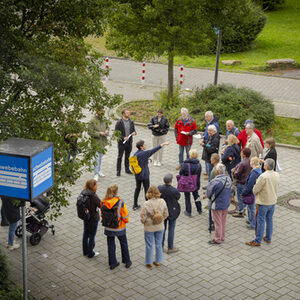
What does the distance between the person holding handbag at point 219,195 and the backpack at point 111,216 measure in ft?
6.77

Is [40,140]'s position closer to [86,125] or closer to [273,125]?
[86,125]

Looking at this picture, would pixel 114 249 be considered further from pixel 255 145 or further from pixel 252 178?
pixel 255 145

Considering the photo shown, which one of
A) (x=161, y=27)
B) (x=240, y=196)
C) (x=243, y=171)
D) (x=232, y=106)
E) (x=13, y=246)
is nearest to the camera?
(x=13, y=246)

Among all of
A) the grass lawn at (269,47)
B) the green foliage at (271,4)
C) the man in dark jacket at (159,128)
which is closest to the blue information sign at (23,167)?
the man in dark jacket at (159,128)

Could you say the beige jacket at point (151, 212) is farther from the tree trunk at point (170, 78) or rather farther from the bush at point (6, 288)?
the tree trunk at point (170, 78)

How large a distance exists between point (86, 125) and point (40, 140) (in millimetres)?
1579

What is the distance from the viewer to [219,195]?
10.6 metres

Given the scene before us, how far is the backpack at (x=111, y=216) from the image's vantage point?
9609mm

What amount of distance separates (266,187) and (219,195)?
906 millimetres

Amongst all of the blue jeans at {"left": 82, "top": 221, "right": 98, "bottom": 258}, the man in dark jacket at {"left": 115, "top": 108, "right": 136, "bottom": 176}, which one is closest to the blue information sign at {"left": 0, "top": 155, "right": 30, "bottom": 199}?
the blue jeans at {"left": 82, "top": 221, "right": 98, "bottom": 258}

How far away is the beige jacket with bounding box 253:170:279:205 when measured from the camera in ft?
34.2

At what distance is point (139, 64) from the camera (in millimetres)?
29219

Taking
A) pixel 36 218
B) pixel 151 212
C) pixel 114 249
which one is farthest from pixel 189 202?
pixel 36 218

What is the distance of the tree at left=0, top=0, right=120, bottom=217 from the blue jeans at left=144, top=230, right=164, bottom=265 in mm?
1847
